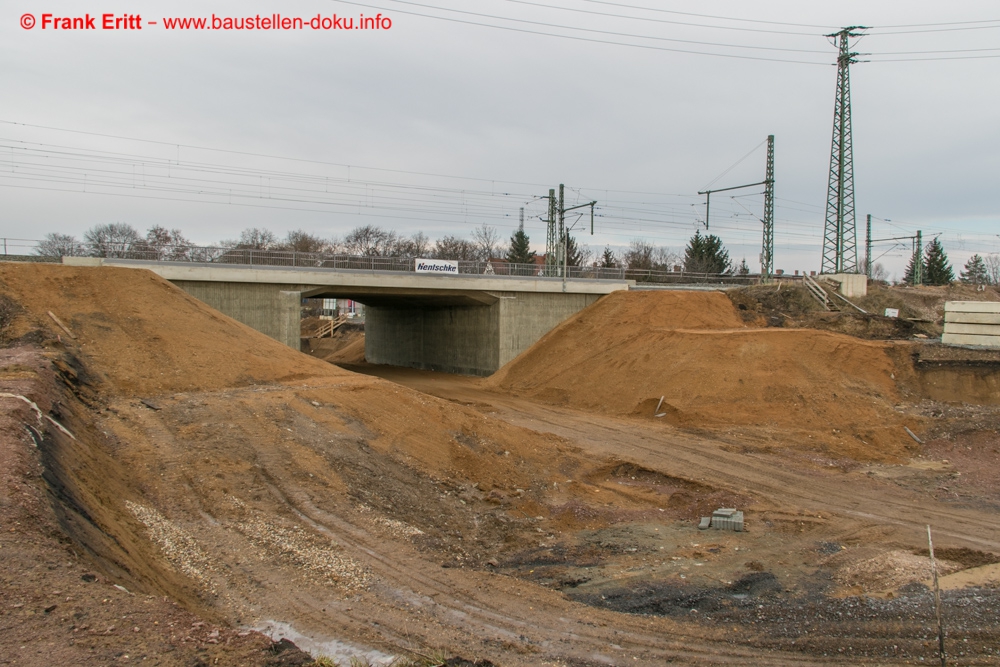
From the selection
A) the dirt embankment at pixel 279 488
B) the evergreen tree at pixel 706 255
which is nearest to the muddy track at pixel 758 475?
the dirt embankment at pixel 279 488

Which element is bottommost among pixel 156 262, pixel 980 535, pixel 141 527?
pixel 980 535

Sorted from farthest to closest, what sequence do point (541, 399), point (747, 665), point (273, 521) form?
point (541, 399) < point (273, 521) < point (747, 665)

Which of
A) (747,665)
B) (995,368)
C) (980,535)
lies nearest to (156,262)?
(747,665)

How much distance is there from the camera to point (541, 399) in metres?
30.8

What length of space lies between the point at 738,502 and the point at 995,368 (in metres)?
16.4

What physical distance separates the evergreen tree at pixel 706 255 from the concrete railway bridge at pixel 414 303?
1148 inches

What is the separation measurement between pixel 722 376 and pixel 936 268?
5762cm

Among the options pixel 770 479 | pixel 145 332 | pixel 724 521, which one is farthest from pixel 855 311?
pixel 145 332

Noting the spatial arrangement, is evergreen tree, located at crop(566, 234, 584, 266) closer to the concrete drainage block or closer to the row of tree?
the row of tree

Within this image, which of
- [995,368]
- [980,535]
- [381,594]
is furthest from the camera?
[995,368]

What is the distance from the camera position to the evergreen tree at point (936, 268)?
6875 cm

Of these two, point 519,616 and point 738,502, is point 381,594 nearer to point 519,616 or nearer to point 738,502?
point 519,616

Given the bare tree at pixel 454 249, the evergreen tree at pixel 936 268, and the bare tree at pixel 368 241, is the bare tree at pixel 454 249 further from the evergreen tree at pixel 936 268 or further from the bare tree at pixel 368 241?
the evergreen tree at pixel 936 268

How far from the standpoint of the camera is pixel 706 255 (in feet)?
221
